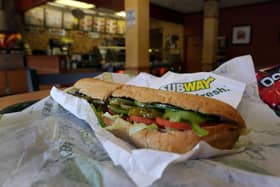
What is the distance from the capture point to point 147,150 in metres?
0.54

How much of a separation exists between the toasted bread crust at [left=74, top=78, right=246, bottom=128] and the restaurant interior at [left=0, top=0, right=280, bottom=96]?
2655 millimetres

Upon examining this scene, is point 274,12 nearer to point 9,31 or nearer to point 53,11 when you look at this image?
point 53,11

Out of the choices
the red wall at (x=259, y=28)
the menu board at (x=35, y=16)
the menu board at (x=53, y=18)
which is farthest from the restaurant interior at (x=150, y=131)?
the red wall at (x=259, y=28)

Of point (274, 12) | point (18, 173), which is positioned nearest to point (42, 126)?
point (18, 173)

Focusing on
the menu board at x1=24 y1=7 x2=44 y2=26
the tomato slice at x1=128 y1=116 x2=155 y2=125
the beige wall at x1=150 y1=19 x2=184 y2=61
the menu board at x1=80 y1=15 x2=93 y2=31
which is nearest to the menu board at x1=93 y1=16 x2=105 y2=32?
the menu board at x1=80 y1=15 x2=93 y2=31

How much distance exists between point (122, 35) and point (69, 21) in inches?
78.5

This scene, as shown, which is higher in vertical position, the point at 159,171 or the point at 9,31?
the point at 9,31

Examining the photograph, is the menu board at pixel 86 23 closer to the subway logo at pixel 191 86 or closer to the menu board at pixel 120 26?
the menu board at pixel 120 26

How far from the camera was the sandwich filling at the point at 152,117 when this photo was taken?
2.32 feet

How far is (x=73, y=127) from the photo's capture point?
82 centimetres

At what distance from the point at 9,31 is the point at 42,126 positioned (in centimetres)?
476

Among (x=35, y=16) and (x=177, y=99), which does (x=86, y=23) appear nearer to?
(x=35, y=16)

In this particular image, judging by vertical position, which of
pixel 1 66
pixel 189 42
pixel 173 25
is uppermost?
pixel 173 25

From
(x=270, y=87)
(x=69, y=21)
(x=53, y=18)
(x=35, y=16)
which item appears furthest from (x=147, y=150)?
(x=69, y=21)
